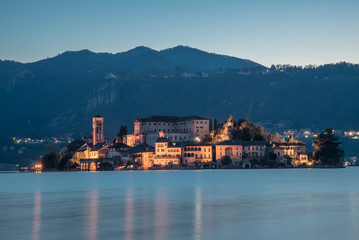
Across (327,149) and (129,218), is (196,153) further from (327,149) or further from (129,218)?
(129,218)

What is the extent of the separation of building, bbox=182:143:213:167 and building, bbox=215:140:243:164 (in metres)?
3.95

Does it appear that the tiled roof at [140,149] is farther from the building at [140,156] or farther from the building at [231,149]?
Result: the building at [231,149]

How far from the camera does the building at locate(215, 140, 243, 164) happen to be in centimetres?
16700

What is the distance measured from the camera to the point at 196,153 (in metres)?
174

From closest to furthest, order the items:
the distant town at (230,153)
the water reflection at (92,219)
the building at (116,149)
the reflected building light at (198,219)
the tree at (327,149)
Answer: the reflected building light at (198,219) < the water reflection at (92,219) < the distant town at (230,153) < the tree at (327,149) < the building at (116,149)

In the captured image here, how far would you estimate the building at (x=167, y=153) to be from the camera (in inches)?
6978

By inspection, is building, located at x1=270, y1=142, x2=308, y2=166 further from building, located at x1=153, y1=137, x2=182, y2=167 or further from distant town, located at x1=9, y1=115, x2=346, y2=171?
building, located at x1=153, y1=137, x2=182, y2=167

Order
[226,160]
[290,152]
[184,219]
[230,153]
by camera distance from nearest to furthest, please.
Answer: [184,219] → [230,153] → [226,160] → [290,152]

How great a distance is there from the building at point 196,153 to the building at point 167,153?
1.94 m

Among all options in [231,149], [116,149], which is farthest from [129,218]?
[116,149]

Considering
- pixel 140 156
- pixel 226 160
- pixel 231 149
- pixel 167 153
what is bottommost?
pixel 226 160

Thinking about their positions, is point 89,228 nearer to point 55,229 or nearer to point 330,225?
point 55,229

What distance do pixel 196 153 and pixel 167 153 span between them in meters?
9.18

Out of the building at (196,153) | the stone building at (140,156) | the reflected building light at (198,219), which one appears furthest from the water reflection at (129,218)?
the stone building at (140,156)
